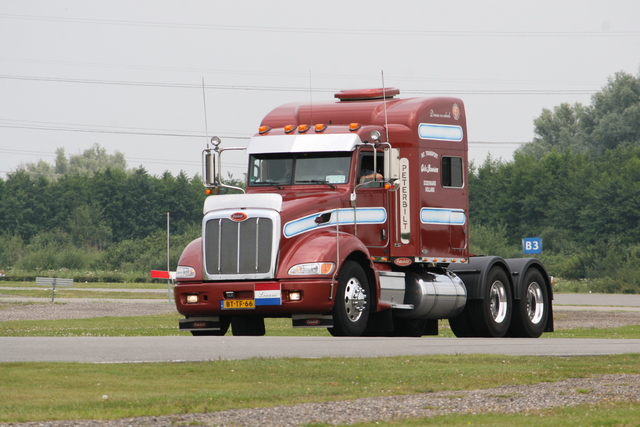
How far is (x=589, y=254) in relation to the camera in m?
67.4

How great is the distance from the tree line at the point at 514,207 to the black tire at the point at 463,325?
3900cm

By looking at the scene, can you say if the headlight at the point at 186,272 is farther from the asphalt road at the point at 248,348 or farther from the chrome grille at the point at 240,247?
the asphalt road at the point at 248,348

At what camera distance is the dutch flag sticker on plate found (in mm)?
17344

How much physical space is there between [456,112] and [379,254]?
3130mm

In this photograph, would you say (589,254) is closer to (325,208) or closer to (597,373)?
(325,208)

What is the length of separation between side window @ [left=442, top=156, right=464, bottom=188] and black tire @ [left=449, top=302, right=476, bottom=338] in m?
2.15

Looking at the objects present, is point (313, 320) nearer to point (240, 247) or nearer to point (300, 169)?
point (240, 247)

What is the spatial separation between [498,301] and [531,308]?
1.11m

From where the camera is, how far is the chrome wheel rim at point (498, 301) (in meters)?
21.1

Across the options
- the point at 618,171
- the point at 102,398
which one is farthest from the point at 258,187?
the point at 618,171

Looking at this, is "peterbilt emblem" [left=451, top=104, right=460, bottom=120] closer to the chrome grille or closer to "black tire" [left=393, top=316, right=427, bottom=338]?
"black tire" [left=393, top=316, right=427, bottom=338]

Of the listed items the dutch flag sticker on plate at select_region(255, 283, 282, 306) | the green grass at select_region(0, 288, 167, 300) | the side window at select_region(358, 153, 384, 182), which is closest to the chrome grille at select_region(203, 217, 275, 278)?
the dutch flag sticker on plate at select_region(255, 283, 282, 306)

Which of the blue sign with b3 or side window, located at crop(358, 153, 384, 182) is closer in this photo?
side window, located at crop(358, 153, 384, 182)

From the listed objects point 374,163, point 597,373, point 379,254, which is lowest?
point 597,373
